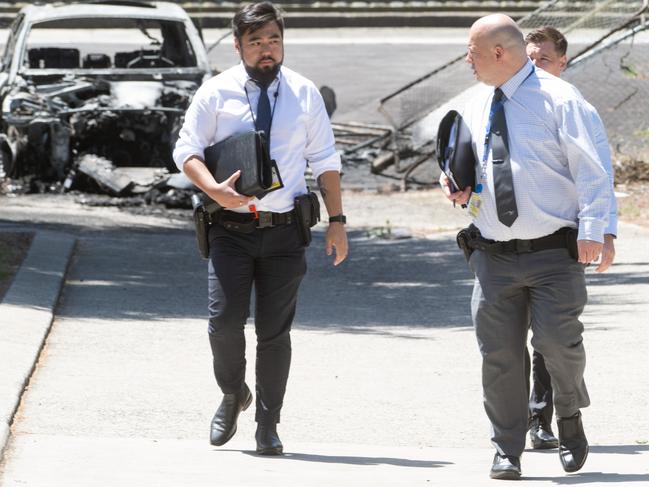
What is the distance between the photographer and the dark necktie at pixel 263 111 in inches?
221

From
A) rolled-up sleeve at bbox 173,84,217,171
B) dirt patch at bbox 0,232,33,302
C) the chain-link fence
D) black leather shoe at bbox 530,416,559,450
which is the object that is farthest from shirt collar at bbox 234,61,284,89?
the chain-link fence

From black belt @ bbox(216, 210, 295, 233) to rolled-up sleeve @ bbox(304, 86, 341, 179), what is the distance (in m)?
0.24

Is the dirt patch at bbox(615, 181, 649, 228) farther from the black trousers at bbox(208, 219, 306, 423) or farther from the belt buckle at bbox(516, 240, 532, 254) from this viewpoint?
the belt buckle at bbox(516, 240, 532, 254)

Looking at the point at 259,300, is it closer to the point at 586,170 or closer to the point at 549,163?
Result: the point at 549,163

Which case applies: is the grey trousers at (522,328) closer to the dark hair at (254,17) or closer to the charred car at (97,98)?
the dark hair at (254,17)

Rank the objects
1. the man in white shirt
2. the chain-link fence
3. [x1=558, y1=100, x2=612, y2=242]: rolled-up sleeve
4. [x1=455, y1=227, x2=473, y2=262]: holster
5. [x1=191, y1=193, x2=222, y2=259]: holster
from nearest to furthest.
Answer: [x1=558, y1=100, x2=612, y2=242]: rolled-up sleeve, [x1=455, y1=227, x2=473, y2=262]: holster, [x1=191, y1=193, x2=222, y2=259]: holster, the man in white shirt, the chain-link fence

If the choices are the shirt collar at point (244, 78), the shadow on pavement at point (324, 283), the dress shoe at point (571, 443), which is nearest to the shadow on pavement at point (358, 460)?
the dress shoe at point (571, 443)

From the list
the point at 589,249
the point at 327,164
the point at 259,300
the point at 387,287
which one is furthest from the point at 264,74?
the point at 387,287

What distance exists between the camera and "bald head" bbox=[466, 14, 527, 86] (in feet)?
17.0

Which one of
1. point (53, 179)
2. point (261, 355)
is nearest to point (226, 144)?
point (261, 355)

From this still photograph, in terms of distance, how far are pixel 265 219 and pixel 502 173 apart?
948mm

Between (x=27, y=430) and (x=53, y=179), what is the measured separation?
30.4 feet

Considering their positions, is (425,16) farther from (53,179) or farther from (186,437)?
(186,437)

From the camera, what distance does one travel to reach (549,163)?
5230 mm
